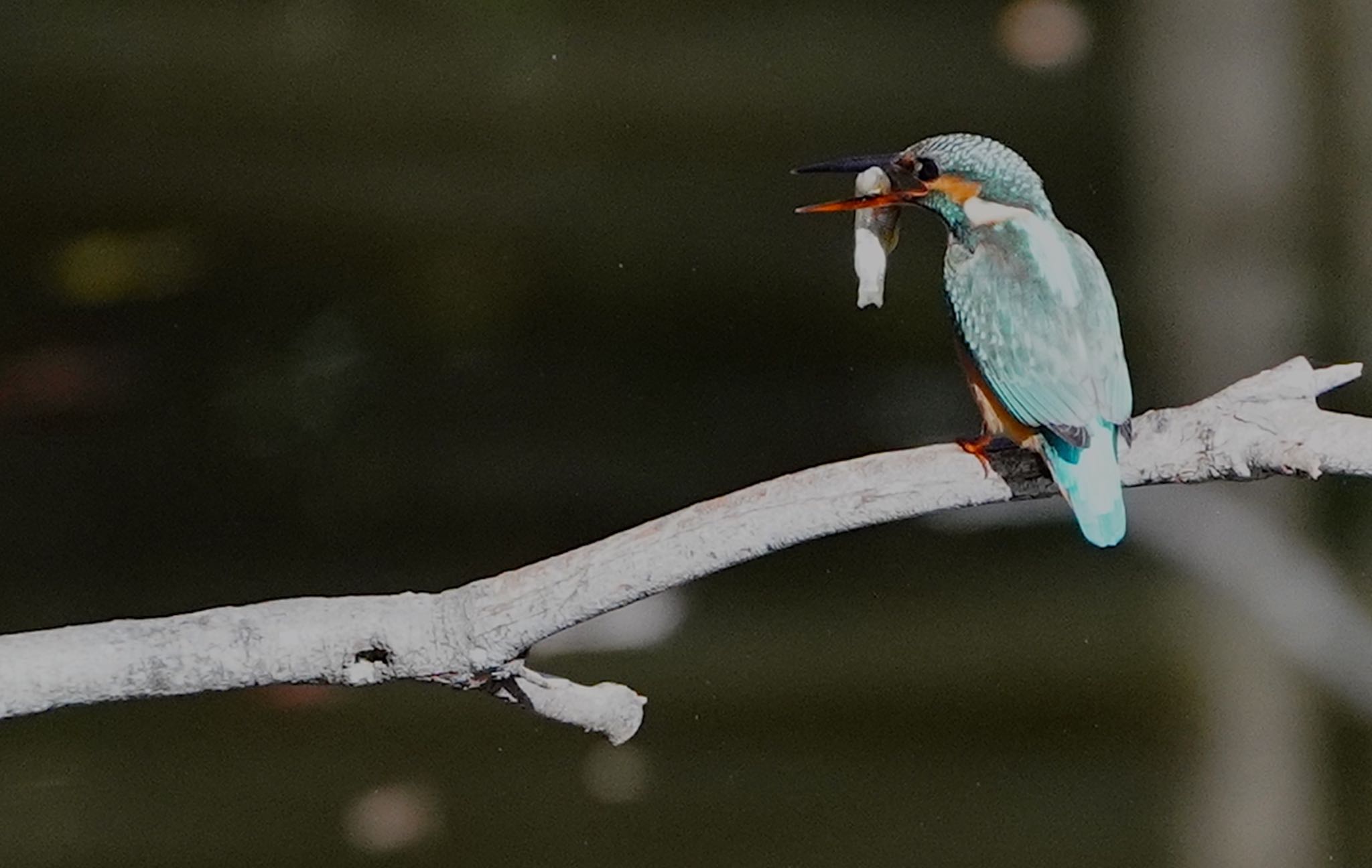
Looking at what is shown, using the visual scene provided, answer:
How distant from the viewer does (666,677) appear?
2.27m

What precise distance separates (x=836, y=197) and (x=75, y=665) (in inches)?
58.2

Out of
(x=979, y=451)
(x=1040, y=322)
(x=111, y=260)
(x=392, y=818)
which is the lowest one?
(x=392, y=818)

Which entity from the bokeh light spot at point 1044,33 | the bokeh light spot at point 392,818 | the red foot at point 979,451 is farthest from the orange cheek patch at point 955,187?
the bokeh light spot at point 392,818

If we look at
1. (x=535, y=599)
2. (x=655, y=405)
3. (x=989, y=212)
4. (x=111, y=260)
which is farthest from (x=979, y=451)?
(x=111, y=260)

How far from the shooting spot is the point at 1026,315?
1337mm

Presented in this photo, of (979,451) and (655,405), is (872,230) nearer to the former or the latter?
(979,451)

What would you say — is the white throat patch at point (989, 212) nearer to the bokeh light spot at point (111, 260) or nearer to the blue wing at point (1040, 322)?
the blue wing at point (1040, 322)

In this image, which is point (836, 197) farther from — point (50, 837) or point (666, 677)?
point (50, 837)

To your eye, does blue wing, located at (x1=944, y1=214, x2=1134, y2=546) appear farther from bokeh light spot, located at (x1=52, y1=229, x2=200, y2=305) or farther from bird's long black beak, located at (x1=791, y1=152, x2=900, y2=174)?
bokeh light spot, located at (x1=52, y1=229, x2=200, y2=305)

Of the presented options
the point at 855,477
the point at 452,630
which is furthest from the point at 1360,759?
the point at 452,630

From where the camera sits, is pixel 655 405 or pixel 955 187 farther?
pixel 655 405

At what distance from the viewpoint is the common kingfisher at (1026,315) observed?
124cm

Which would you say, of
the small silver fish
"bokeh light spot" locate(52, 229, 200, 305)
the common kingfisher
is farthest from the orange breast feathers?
"bokeh light spot" locate(52, 229, 200, 305)

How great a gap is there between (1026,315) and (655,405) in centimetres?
106
